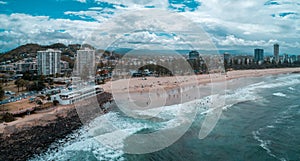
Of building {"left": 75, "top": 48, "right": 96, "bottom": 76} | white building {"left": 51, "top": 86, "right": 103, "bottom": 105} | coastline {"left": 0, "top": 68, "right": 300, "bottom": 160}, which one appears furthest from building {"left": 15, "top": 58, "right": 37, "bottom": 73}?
coastline {"left": 0, "top": 68, "right": 300, "bottom": 160}

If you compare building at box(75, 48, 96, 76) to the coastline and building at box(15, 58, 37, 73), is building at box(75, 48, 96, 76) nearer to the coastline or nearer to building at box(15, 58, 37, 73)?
building at box(15, 58, 37, 73)

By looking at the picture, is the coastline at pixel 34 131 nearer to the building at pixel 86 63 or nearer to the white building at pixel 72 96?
the white building at pixel 72 96

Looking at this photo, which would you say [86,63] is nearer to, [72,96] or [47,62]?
[47,62]

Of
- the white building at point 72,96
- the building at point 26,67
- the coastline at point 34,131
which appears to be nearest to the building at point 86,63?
the building at point 26,67

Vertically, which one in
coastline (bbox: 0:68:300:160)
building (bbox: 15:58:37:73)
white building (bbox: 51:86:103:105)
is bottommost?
coastline (bbox: 0:68:300:160)

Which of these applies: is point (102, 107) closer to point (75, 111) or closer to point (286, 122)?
point (75, 111)
